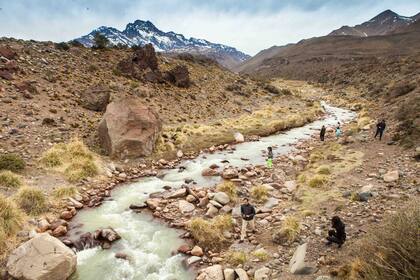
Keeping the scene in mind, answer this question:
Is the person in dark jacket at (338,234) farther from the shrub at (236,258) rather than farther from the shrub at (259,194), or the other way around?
the shrub at (259,194)

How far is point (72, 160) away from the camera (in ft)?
75.2

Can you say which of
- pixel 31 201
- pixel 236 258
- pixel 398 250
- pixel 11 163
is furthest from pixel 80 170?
pixel 398 250

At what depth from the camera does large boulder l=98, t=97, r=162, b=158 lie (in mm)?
26141

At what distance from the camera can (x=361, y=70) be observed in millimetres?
99500

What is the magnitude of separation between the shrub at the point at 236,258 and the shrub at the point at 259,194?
5840 millimetres

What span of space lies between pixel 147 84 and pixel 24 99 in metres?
18.9

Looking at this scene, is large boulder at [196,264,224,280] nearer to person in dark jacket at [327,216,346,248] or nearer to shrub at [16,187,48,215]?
person in dark jacket at [327,216,346,248]

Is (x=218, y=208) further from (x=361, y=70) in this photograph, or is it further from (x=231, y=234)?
(x=361, y=70)

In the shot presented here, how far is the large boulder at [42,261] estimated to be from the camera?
1176 centimetres

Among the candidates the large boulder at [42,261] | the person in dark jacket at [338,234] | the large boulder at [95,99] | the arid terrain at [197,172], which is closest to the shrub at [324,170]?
the arid terrain at [197,172]

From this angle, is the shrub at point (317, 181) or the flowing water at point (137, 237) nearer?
the flowing water at point (137, 237)

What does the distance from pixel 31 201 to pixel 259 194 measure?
37.8 feet

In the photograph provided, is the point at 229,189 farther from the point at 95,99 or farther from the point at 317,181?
the point at 95,99

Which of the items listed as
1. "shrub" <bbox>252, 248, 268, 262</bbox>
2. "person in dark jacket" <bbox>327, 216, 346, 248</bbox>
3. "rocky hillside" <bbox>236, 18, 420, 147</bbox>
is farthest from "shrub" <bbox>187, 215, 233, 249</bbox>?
"rocky hillside" <bbox>236, 18, 420, 147</bbox>
